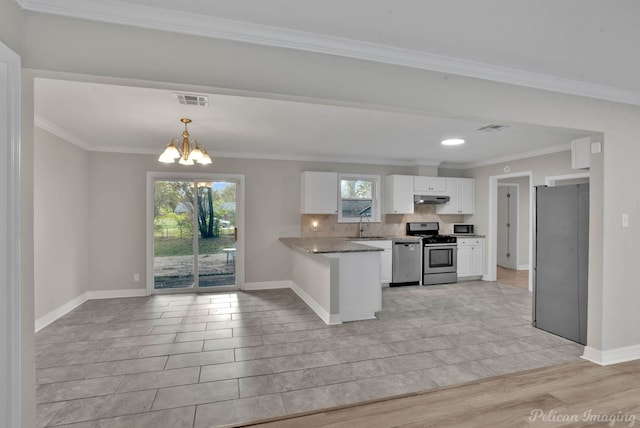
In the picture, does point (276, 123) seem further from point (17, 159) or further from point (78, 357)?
point (78, 357)

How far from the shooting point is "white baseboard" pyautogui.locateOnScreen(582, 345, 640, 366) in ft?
9.11

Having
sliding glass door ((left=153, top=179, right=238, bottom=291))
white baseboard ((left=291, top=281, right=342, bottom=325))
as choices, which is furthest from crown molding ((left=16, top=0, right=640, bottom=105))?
sliding glass door ((left=153, top=179, right=238, bottom=291))

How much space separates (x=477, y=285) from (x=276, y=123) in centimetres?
495

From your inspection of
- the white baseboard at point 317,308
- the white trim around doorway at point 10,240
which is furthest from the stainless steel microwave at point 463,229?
the white trim around doorway at point 10,240

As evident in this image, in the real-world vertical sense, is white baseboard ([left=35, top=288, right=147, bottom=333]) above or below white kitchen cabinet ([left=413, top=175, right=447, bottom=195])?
below

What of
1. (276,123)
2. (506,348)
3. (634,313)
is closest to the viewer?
Answer: (634,313)

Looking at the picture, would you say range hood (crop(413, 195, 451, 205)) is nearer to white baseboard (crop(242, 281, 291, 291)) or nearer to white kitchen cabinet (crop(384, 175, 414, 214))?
white kitchen cabinet (crop(384, 175, 414, 214))

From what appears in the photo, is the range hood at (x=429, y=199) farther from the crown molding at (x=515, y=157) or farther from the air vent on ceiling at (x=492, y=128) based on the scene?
the air vent on ceiling at (x=492, y=128)

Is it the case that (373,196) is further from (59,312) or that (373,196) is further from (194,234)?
(59,312)

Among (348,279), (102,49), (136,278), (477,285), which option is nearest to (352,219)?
(348,279)

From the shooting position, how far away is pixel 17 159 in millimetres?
1494

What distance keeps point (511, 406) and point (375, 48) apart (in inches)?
104

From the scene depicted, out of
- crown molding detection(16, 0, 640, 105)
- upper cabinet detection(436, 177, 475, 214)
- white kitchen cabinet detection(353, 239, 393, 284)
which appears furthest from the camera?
upper cabinet detection(436, 177, 475, 214)

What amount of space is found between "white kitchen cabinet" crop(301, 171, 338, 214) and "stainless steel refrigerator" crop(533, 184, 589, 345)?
318 cm
